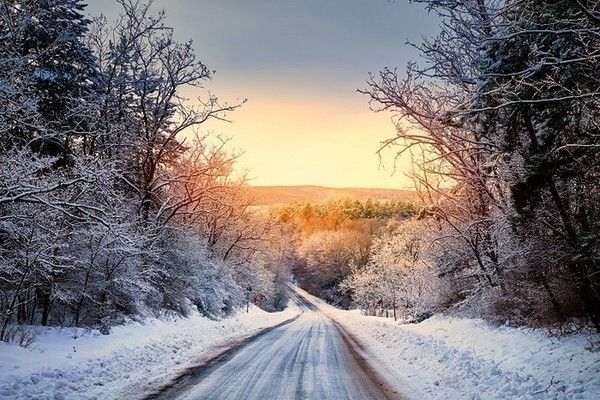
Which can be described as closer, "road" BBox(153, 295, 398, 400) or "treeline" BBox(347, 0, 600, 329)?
"treeline" BBox(347, 0, 600, 329)

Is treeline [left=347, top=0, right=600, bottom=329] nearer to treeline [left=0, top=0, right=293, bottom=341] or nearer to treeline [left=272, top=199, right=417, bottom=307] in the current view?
treeline [left=0, top=0, right=293, bottom=341]

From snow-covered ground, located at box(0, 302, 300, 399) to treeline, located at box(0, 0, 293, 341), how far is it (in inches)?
49.5

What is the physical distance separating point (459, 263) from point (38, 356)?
17504 mm

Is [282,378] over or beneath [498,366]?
beneath

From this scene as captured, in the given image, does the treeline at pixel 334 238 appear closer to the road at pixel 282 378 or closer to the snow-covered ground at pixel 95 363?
the road at pixel 282 378

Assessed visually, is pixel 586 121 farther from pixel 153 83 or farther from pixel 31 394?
pixel 153 83

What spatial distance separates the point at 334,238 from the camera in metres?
112

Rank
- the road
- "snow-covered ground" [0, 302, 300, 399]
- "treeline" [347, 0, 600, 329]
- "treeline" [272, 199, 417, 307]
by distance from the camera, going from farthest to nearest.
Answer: "treeline" [272, 199, 417, 307] < the road < "snow-covered ground" [0, 302, 300, 399] < "treeline" [347, 0, 600, 329]

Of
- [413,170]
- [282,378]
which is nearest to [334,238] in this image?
[413,170]

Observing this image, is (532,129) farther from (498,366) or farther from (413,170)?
(413,170)

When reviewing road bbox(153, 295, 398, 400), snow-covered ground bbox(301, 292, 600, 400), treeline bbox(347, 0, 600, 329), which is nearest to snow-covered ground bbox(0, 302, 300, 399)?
road bbox(153, 295, 398, 400)

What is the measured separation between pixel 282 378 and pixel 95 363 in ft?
13.5

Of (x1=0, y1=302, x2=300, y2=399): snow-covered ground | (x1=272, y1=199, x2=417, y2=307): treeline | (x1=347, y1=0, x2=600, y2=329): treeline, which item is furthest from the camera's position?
(x1=272, y1=199, x2=417, y2=307): treeline

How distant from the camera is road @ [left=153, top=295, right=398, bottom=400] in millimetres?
8414
